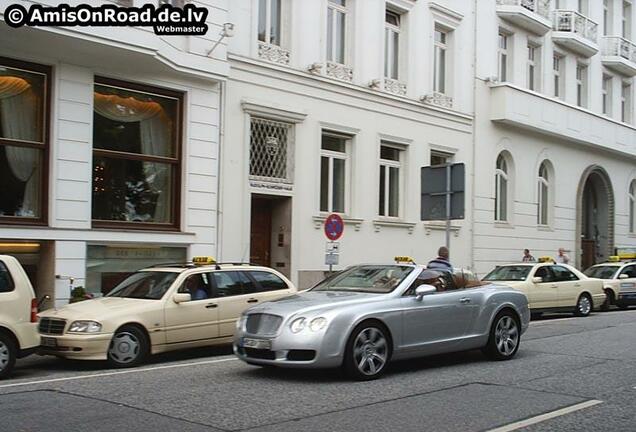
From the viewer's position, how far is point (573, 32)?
30.5m

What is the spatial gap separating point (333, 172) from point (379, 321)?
12125mm

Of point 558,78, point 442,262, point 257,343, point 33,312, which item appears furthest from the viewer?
point 558,78

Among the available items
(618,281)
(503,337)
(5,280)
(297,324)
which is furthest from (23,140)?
(618,281)

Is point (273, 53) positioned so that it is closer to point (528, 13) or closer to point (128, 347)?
point (128, 347)

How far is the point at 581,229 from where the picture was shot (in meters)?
32.8

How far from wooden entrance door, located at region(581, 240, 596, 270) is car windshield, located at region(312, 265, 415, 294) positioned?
24.4 meters

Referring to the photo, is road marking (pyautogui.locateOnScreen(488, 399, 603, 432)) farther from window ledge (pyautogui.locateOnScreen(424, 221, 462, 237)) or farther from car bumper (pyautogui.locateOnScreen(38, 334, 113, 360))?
window ledge (pyautogui.locateOnScreen(424, 221, 462, 237))

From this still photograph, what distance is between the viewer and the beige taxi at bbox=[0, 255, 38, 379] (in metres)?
9.82

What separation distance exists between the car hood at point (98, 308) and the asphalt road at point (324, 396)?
737 mm

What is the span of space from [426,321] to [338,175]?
1179 centimetres

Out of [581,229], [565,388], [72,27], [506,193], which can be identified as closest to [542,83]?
[506,193]

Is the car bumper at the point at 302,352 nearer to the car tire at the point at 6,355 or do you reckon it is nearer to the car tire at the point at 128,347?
the car tire at the point at 128,347

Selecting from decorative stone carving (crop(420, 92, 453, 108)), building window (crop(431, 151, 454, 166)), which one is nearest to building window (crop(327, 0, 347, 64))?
decorative stone carving (crop(420, 92, 453, 108))

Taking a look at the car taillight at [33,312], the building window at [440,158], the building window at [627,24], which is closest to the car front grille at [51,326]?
the car taillight at [33,312]
